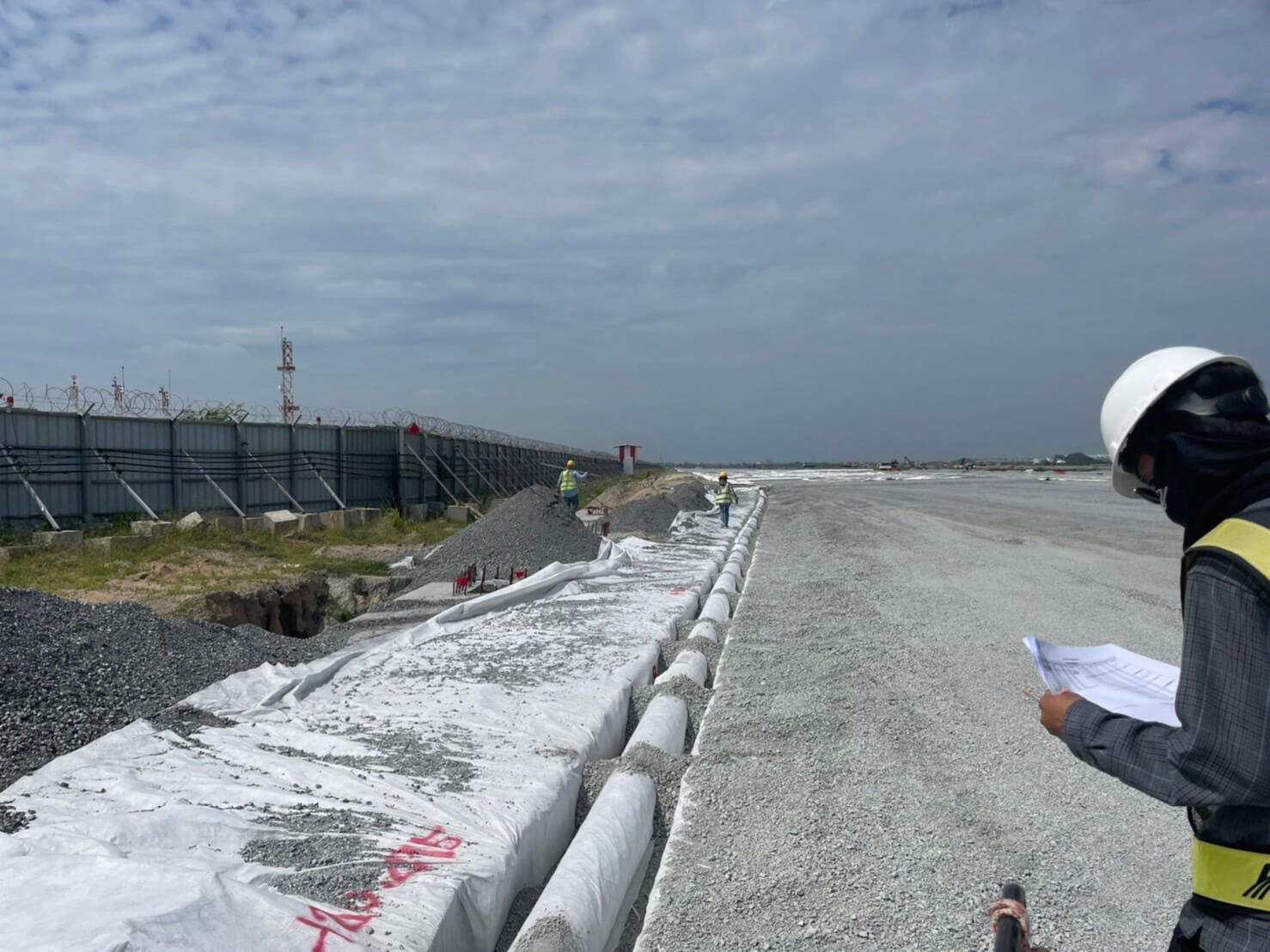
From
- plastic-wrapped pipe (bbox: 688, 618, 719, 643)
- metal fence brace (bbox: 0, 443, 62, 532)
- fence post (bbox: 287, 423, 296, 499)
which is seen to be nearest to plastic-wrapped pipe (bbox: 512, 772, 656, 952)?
plastic-wrapped pipe (bbox: 688, 618, 719, 643)

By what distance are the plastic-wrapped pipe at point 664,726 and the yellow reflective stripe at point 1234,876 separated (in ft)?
11.4

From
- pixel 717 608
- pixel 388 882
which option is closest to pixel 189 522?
pixel 717 608

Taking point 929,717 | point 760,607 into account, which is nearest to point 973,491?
point 760,607

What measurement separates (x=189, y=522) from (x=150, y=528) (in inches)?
24.2

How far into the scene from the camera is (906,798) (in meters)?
4.52

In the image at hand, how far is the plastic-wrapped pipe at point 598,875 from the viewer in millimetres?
2924

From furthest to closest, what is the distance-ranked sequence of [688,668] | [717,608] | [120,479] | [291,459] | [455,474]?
[455,474] → [291,459] → [120,479] → [717,608] → [688,668]

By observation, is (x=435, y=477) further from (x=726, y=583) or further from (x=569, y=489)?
(x=726, y=583)

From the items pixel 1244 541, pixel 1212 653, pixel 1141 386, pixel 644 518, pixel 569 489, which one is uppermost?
pixel 1141 386

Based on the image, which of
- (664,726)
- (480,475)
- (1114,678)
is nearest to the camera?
(1114,678)

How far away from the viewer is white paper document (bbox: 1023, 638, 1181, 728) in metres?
2.11

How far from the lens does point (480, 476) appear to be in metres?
29.8

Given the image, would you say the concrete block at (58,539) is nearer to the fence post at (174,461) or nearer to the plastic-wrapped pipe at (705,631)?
the fence post at (174,461)

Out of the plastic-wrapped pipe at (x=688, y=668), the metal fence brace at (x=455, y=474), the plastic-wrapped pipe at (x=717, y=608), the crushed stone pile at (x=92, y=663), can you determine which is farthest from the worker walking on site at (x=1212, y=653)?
the metal fence brace at (x=455, y=474)
